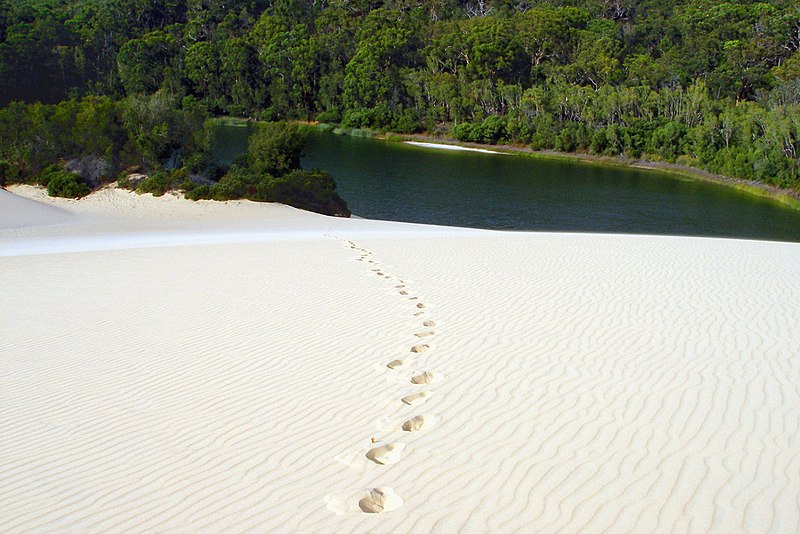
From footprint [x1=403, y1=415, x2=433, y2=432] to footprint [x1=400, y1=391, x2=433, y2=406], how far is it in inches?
Result: 15.7

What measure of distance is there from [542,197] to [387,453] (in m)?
38.7

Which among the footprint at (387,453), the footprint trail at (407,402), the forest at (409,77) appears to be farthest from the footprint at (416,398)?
the forest at (409,77)

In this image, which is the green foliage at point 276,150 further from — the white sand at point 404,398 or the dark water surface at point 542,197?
the white sand at point 404,398

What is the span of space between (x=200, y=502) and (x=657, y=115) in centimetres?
6472

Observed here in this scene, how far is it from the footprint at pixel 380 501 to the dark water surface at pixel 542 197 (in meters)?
30.2

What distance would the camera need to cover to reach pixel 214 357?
9.37 m

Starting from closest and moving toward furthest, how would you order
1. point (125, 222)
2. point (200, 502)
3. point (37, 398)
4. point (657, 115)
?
point (200, 502), point (37, 398), point (125, 222), point (657, 115)

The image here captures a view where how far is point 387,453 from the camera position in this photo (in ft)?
20.6

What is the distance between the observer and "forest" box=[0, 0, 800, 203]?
38.5 m

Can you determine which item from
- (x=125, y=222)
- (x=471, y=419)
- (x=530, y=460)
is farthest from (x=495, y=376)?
(x=125, y=222)

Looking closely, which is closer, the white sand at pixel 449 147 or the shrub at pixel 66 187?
the shrub at pixel 66 187

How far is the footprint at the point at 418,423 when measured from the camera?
6.79 meters

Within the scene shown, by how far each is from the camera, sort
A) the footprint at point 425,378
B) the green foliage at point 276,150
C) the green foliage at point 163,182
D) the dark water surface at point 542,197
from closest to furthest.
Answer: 1. the footprint at point 425,378
2. the green foliage at point 163,182
3. the dark water surface at point 542,197
4. the green foliage at point 276,150

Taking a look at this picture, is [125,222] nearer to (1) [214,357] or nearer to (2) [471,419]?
(1) [214,357]
